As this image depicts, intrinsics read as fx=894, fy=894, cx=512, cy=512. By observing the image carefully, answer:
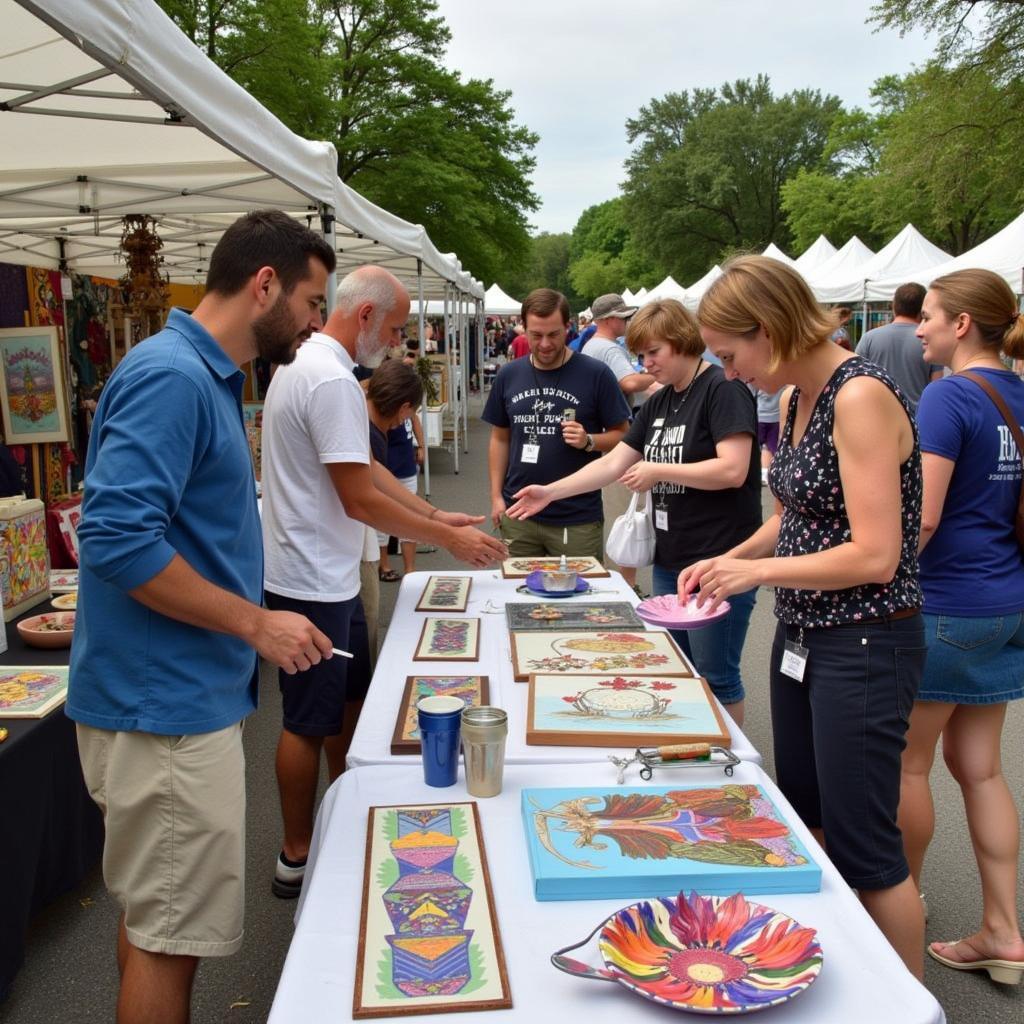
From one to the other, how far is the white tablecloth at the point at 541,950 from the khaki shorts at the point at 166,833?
233mm

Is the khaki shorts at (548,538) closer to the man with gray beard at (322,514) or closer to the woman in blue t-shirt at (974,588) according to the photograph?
the man with gray beard at (322,514)

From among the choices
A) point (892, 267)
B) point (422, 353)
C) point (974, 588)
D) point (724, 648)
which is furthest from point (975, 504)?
point (892, 267)

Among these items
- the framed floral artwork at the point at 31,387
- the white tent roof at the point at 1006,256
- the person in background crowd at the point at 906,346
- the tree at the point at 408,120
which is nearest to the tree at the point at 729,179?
the tree at the point at 408,120

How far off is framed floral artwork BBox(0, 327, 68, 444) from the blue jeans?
3985 mm

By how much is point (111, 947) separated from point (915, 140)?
2275cm

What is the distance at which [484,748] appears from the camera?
5.04 feet

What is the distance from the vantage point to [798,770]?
1.91m

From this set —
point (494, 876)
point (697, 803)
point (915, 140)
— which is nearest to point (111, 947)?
point (494, 876)

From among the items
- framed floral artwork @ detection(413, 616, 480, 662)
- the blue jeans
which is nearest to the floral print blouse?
framed floral artwork @ detection(413, 616, 480, 662)

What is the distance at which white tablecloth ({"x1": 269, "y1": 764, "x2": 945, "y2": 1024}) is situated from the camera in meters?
1.05

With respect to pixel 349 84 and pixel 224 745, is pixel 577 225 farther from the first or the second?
pixel 224 745

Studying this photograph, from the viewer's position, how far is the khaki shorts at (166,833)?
1557 millimetres

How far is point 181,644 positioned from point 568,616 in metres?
1.29

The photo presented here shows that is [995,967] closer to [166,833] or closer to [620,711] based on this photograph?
[620,711]
